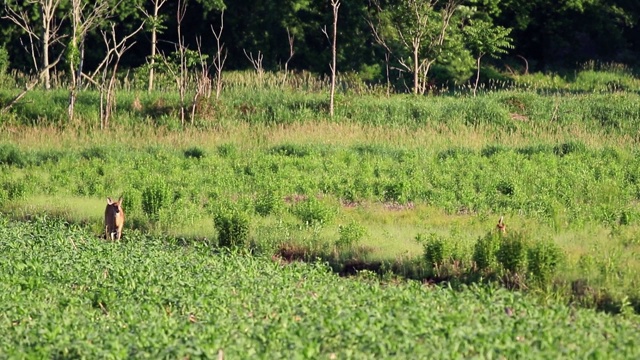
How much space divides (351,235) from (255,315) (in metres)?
5.06

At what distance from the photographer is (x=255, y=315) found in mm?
11859

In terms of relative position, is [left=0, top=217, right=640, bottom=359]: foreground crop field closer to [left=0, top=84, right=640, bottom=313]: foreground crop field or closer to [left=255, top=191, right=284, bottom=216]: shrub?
[left=0, top=84, right=640, bottom=313]: foreground crop field

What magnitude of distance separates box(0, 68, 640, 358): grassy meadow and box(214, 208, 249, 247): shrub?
27mm

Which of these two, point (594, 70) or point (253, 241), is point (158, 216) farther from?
point (594, 70)

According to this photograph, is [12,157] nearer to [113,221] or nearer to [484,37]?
[113,221]

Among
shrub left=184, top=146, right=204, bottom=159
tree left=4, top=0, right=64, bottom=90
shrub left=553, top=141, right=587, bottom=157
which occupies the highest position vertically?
tree left=4, top=0, right=64, bottom=90

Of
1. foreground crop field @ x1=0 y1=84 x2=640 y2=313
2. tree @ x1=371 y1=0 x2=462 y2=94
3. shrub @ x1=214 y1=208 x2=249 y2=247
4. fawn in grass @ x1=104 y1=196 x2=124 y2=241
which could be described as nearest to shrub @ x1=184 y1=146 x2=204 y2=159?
foreground crop field @ x1=0 y1=84 x2=640 y2=313

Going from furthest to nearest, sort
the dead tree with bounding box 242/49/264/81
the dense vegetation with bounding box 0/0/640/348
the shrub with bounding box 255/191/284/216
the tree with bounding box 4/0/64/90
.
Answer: the dead tree with bounding box 242/49/264/81
the tree with bounding box 4/0/64/90
the shrub with bounding box 255/191/284/216
the dense vegetation with bounding box 0/0/640/348

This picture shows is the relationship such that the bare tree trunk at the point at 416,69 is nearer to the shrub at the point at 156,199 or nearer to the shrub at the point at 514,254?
the shrub at the point at 156,199

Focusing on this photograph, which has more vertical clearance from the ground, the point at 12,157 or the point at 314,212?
the point at 314,212

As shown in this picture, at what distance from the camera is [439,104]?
33125 millimetres

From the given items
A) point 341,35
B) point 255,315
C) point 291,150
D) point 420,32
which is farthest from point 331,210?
point 341,35

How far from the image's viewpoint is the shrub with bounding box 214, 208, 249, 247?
17.1 m

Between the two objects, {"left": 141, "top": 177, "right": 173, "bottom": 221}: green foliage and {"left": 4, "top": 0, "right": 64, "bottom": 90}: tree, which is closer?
{"left": 141, "top": 177, "right": 173, "bottom": 221}: green foliage
